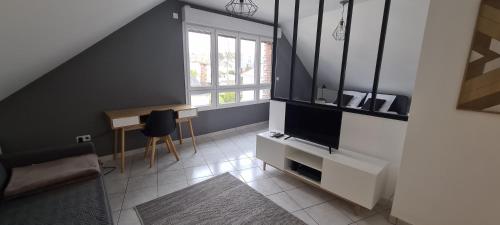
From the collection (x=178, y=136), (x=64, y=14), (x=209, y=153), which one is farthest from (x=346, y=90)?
(x=64, y=14)

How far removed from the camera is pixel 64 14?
1.40 m

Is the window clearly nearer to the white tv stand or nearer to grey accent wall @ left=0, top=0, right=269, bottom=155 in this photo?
grey accent wall @ left=0, top=0, right=269, bottom=155

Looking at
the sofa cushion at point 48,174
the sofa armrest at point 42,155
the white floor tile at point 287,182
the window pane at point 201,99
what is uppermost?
the window pane at point 201,99

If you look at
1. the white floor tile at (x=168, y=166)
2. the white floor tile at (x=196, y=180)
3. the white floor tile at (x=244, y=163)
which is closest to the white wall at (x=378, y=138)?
the white floor tile at (x=244, y=163)

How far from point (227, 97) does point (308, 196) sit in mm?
2733

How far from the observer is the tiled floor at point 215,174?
79.8 inches

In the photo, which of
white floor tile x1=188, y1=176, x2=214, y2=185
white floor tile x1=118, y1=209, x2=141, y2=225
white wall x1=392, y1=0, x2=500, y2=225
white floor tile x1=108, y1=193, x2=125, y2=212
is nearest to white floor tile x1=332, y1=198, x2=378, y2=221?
white wall x1=392, y1=0, x2=500, y2=225

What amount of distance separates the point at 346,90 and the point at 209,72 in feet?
12.4

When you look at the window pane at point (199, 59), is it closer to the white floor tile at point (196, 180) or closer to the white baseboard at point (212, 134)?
the white baseboard at point (212, 134)

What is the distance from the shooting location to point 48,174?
1789mm

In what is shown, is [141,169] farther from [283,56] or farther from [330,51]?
[330,51]

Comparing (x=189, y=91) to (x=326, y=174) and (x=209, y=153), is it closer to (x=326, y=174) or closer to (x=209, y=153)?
→ (x=209, y=153)

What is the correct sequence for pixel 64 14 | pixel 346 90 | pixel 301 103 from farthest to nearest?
pixel 346 90 → pixel 301 103 → pixel 64 14

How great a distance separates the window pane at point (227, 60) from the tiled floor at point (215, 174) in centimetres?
146
